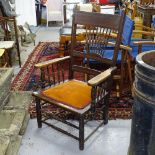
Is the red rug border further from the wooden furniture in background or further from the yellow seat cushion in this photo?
the wooden furniture in background

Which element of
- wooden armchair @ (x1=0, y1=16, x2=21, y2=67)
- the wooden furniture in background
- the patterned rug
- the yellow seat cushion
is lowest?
the patterned rug

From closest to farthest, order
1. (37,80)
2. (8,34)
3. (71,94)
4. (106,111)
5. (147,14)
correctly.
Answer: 1. (71,94)
2. (106,111)
3. (37,80)
4. (8,34)
5. (147,14)

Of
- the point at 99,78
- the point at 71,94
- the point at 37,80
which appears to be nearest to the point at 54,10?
the point at 37,80

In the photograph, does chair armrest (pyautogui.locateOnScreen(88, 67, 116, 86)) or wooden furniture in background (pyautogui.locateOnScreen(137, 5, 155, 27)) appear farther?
wooden furniture in background (pyautogui.locateOnScreen(137, 5, 155, 27))

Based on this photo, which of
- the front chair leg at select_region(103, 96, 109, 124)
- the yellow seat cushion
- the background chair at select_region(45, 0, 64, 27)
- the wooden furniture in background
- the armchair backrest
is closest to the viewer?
the yellow seat cushion

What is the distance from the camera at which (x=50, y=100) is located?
210 centimetres

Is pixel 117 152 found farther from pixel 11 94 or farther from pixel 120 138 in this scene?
pixel 11 94

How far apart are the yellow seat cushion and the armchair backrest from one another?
0.25 meters

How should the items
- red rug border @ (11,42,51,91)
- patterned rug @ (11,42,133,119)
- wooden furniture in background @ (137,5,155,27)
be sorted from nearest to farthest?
patterned rug @ (11,42,133,119), red rug border @ (11,42,51,91), wooden furniture in background @ (137,5,155,27)

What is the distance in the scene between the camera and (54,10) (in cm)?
714

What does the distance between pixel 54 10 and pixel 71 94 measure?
5.41 meters

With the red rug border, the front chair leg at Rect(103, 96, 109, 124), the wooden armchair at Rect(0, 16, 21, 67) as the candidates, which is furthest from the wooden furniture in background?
the front chair leg at Rect(103, 96, 109, 124)

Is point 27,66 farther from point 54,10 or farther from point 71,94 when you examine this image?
point 54,10

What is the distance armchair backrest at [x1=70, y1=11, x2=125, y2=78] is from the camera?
2195 mm
